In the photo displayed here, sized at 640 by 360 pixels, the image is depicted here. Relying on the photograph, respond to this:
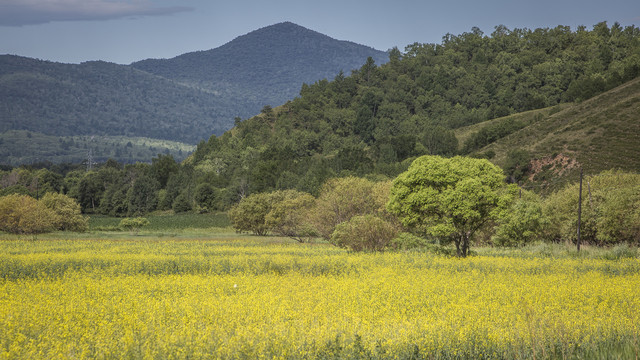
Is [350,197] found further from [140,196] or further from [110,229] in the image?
[140,196]

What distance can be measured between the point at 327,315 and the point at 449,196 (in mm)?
20782

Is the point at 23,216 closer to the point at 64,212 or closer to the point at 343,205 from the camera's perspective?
the point at 64,212

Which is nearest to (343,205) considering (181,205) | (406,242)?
(406,242)

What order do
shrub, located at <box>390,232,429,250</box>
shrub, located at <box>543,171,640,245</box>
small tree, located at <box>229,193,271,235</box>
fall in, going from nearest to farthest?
1. shrub, located at <box>390,232,429,250</box>
2. shrub, located at <box>543,171,640,245</box>
3. small tree, located at <box>229,193,271,235</box>

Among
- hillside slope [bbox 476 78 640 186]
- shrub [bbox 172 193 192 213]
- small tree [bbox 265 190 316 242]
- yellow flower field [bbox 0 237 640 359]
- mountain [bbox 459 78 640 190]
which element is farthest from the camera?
shrub [bbox 172 193 192 213]

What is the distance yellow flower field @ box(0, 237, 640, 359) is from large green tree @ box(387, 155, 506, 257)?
930cm

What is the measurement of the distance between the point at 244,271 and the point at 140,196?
133m

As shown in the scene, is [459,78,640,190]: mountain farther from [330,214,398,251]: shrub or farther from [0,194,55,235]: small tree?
[0,194,55,235]: small tree

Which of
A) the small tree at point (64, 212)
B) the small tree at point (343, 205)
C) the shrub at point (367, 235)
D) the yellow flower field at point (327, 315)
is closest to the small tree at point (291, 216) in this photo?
the small tree at point (343, 205)

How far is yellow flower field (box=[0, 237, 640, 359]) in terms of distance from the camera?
1323 cm

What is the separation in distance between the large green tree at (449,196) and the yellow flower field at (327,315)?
30.5 ft

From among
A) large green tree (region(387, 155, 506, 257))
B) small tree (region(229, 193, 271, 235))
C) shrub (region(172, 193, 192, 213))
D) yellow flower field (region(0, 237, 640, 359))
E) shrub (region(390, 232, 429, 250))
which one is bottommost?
shrub (region(172, 193, 192, 213))

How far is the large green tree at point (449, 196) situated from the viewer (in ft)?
118

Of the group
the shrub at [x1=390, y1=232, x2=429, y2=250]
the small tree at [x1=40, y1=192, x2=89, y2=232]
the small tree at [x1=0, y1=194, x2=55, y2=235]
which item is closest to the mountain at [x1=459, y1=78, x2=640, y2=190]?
the shrub at [x1=390, y1=232, x2=429, y2=250]
